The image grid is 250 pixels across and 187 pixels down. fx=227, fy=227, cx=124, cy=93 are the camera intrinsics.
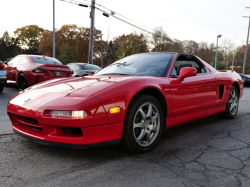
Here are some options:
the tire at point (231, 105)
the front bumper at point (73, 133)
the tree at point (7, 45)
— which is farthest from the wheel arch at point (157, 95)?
the tree at point (7, 45)

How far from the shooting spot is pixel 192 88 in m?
3.23

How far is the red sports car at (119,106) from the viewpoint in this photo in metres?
2.14

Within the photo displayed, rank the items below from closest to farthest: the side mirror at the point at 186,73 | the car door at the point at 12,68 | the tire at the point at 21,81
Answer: the side mirror at the point at 186,73 → the tire at the point at 21,81 → the car door at the point at 12,68

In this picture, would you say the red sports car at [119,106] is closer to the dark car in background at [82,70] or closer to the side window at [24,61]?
the side window at [24,61]

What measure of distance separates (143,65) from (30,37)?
231 feet

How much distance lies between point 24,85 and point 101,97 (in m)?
6.68

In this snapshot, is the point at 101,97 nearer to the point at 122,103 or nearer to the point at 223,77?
the point at 122,103

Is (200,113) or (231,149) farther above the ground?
(200,113)

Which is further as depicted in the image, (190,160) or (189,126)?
(189,126)

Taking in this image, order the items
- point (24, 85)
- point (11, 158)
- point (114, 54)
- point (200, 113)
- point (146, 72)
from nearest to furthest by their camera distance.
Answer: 1. point (11, 158)
2. point (146, 72)
3. point (200, 113)
4. point (24, 85)
5. point (114, 54)

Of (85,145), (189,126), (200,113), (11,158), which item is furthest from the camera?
(189,126)

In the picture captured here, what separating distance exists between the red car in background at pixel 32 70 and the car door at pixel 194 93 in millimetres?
5503

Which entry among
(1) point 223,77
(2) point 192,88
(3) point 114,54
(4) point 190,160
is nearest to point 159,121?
(4) point 190,160

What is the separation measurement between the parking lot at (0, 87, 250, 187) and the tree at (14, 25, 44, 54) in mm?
68846
